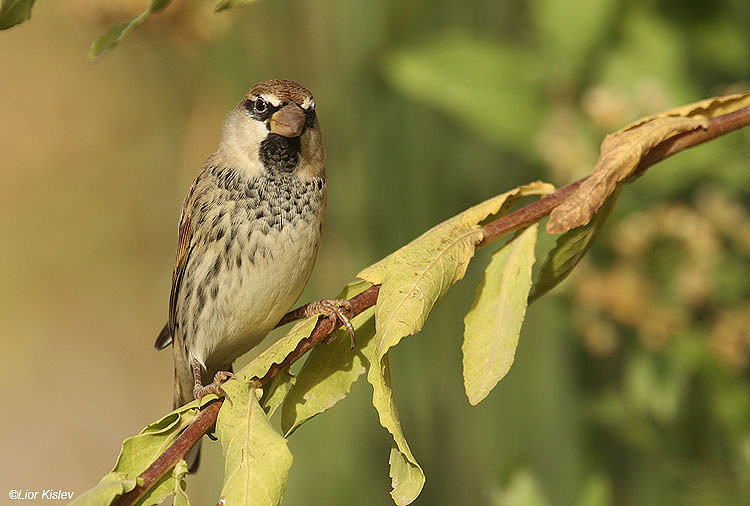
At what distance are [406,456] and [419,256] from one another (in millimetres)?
178

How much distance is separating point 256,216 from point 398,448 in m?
0.59

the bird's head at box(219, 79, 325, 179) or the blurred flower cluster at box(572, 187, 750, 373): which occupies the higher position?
the bird's head at box(219, 79, 325, 179)

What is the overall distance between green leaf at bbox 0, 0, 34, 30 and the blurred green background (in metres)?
0.67

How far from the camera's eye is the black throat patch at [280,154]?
49.5 inches

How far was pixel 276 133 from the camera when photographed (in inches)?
48.3

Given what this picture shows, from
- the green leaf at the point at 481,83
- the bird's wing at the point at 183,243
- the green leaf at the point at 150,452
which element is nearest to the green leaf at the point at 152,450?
the green leaf at the point at 150,452

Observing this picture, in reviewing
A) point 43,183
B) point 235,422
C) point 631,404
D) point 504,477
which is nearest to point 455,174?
point 631,404

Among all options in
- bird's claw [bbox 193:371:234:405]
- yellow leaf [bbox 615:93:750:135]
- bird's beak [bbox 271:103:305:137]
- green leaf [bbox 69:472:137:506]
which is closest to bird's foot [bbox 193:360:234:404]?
bird's claw [bbox 193:371:234:405]

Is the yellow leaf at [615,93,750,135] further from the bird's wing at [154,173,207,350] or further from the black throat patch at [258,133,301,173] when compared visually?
the bird's wing at [154,173,207,350]

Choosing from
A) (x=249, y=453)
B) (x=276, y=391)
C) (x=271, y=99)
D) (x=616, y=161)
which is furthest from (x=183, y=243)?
(x=616, y=161)

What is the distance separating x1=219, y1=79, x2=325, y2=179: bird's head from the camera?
1.20 m

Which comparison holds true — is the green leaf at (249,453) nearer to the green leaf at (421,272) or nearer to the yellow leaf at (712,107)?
the green leaf at (421,272)

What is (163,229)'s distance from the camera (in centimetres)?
349

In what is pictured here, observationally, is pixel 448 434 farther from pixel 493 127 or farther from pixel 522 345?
pixel 493 127
